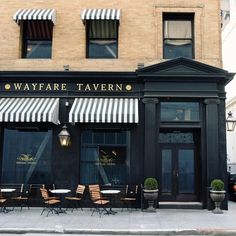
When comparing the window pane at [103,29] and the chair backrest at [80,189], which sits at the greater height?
the window pane at [103,29]

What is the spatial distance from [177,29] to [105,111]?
16.9 feet

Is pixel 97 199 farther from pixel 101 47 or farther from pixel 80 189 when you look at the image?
pixel 101 47

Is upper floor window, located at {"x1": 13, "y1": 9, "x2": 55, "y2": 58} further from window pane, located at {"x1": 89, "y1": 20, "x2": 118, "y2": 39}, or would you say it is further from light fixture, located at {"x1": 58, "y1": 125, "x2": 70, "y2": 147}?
light fixture, located at {"x1": 58, "y1": 125, "x2": 70, "y2": 147}

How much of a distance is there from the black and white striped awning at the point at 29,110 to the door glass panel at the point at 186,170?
18.1 ft

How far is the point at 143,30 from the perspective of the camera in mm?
16984

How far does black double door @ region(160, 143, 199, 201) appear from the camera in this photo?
16422 millimetres

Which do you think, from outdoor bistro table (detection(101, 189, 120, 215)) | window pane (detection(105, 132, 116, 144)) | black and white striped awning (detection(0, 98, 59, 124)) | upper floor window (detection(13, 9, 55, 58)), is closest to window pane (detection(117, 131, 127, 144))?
window pane (detection(105, 132, 116, 144))

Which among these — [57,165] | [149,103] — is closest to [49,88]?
[57,165]

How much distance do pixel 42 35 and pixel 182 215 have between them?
31.8 ft

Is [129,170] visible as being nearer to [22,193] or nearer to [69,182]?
[69,182]

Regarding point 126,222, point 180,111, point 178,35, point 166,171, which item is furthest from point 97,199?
point 178,35

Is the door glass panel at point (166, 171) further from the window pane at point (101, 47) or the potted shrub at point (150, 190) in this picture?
the window pane at point (101, 47)

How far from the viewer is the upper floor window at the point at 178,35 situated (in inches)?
674

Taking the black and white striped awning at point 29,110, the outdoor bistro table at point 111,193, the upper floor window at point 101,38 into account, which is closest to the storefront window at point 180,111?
the upper floor window at point 101,38
